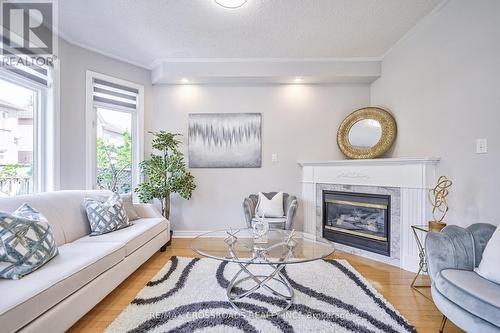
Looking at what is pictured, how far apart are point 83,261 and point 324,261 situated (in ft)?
7.61

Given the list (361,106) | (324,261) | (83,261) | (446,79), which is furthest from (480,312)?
(361,106)

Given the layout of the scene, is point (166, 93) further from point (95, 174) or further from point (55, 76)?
point (95, 174)

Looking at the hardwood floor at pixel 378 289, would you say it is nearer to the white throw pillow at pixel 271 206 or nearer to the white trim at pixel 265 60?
the white throw pillow at pixel 271 206

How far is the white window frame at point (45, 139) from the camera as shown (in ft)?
8.36

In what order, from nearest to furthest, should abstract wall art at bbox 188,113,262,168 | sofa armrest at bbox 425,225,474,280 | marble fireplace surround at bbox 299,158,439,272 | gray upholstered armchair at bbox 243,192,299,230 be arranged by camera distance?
sofa armrest at bbox 425,225,474,280 < marble fireplace surround at bbox 299,158,439,272 < gray upholstered armchair at bbox 243,192,299,230 < abstract wall art at bbox 188,113,262,168

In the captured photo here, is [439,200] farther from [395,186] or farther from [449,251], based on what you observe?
[449,251]

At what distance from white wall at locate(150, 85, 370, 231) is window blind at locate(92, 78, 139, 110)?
1.32 feet

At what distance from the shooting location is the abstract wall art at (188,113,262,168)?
3.56 metres

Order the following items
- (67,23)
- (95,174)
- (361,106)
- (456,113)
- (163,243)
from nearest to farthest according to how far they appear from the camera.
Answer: (456,113) → (67,23) → (163,243) → (95,174) → (361,106)

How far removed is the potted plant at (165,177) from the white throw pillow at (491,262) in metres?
2.99

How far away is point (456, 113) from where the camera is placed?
2127mm

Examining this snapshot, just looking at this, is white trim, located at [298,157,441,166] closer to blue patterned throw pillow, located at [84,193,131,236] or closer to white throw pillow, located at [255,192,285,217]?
white throw pillow, located at [255,192,285,217]

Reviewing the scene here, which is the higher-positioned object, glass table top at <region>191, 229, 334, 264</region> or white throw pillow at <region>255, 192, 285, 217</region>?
white throw pillow at <region>255, 192, 285, 217</region>

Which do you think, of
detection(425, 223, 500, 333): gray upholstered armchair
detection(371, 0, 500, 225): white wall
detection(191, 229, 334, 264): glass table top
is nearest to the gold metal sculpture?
detection(371, 0, 500, 225): white wall
